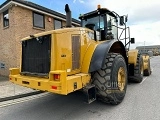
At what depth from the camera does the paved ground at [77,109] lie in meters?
4.32

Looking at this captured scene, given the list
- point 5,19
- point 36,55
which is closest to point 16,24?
point 5,19

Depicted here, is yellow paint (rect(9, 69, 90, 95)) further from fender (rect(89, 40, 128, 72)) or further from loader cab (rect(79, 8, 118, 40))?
loader cab (rect(79, 8, 118, 40))

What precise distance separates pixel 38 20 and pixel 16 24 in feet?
6.62

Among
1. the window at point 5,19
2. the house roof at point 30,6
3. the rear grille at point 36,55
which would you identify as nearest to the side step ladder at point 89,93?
the rear grille at point 36,55

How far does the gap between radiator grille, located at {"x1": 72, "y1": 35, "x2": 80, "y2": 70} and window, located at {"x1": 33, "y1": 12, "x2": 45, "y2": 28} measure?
26.7 feet

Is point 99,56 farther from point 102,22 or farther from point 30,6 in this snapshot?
point 30,6

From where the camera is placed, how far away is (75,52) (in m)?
4.57

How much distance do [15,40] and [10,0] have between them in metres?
2.30

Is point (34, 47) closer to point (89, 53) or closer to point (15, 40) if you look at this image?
point (89, 53)

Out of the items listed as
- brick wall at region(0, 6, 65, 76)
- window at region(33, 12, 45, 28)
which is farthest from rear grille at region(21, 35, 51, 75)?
window at region(33, 12, 45, 28)

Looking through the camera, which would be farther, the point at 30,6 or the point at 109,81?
the point at 30,6

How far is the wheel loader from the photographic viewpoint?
4.08 metres

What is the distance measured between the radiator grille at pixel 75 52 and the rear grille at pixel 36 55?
2.03ft

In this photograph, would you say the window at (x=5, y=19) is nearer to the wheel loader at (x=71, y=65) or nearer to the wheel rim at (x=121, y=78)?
the wheel loader at (x=71, y=65)
